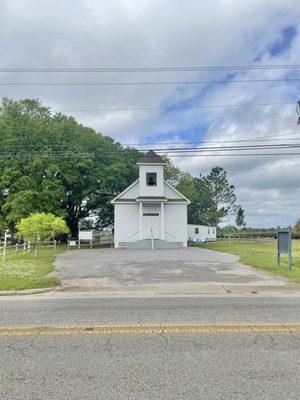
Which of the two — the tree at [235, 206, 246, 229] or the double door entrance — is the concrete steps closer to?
the double door entrance

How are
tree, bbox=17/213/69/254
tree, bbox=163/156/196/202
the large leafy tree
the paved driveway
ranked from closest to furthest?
the paved driveway < tree, bbox=17/213/69/254 < the large leafy tree < tree, bbox=163/156/196/202

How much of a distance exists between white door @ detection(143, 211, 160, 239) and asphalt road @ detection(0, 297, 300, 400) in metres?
29.4

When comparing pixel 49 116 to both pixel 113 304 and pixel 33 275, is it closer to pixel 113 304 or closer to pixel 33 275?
pixel 33 275

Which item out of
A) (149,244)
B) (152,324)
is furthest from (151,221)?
(152,324)

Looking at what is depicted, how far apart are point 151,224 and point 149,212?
1190 mm

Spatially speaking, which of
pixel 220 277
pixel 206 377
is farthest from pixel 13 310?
pixel 220 277

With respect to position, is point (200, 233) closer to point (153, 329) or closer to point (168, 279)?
point (168, 279)

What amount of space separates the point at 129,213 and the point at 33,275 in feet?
81.1

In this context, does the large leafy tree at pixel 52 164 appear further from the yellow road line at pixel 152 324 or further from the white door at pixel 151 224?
the yellow road line at pixel 152 324

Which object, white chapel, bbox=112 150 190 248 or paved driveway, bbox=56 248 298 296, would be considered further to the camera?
white chapel, bbox=112 150 190 248

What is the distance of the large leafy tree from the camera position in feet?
A: 132

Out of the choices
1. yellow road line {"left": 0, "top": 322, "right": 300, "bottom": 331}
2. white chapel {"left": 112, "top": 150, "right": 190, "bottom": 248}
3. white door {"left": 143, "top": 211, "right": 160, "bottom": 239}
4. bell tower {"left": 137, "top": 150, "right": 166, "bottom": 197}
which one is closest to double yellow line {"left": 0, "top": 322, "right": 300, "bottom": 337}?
yellow road line {"left": 0, "top": 322, "right": 300, "bottom": 331}

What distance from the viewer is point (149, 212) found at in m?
39.1

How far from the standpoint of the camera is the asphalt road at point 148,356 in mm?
4402
